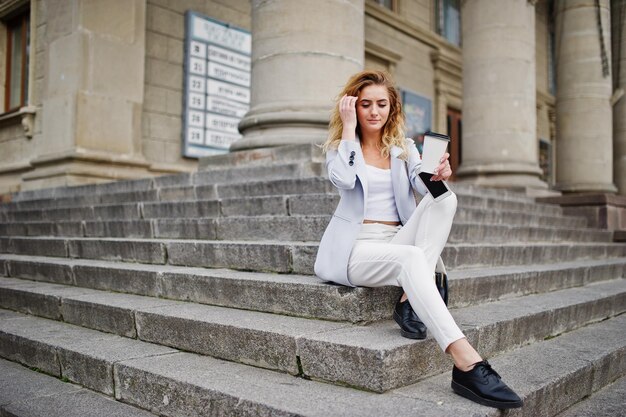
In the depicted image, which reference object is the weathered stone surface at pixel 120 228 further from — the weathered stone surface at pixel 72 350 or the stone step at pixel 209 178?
the weathered stone surface at pixel 72 350

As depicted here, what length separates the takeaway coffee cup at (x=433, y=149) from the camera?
270cm

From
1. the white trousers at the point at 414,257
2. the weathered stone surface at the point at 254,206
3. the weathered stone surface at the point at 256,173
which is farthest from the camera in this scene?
the weathered stone surface at the point at 256,173

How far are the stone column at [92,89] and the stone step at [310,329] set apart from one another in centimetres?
535

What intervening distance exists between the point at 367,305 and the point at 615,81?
1526 cm

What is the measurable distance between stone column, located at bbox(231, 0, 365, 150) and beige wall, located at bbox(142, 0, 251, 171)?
4783mm

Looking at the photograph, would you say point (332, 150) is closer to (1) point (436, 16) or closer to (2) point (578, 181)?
(2) point (578, 181)

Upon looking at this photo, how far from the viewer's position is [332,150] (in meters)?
3.40

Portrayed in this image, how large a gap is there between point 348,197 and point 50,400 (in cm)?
193

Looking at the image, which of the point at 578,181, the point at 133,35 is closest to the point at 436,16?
the point at 578,181

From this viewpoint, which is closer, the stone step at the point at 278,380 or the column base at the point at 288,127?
the stone step at the point at 278,380

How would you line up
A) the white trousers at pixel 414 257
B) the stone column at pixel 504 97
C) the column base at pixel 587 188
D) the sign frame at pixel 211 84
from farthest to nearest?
the column base at pixel 587 188 < the sign frame at pixel 211 84 < the stone column at pixel 504 97 < the white trousers at pixel 414 257

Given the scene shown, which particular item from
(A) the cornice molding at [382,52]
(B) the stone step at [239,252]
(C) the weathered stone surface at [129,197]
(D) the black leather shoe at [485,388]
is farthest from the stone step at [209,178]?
(A) the cornice molding at [382,52]

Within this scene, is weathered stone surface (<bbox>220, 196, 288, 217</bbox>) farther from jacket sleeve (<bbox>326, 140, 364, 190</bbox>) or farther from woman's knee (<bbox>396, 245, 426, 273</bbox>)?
woman's knee (<bbox>396, 245, 426, 273</bbox>)

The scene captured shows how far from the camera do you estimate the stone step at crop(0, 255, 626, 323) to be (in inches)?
128
